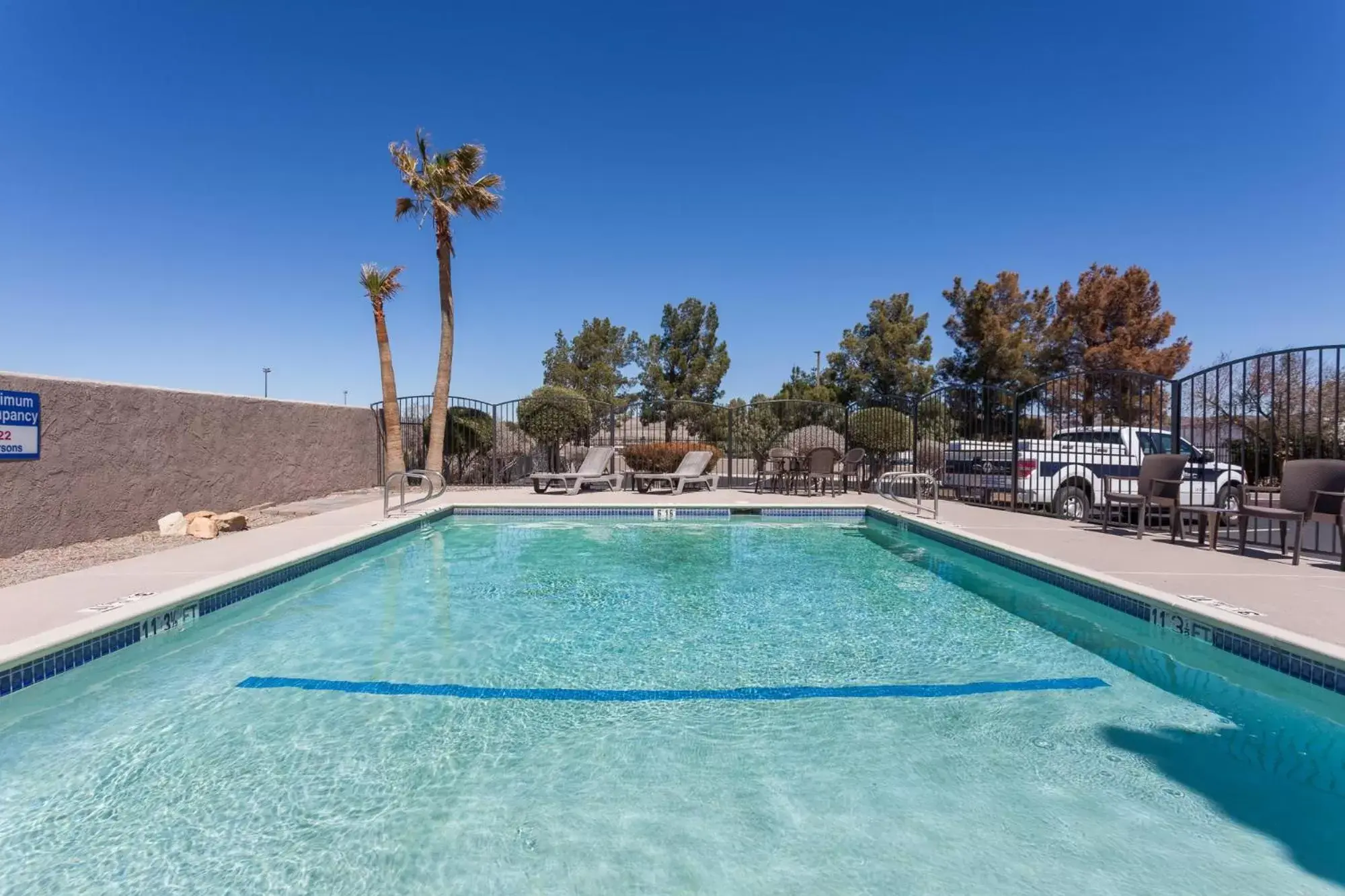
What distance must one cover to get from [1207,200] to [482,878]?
2425 centimetres

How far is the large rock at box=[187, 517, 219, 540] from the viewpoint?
7289 mm

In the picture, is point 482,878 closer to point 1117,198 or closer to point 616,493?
point 616,493

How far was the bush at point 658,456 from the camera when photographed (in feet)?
56.3

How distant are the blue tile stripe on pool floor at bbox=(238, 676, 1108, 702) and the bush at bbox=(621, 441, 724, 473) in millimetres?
13243

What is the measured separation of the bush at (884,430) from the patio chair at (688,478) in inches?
172

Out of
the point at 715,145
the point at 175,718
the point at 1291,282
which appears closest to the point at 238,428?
the point at 175,718

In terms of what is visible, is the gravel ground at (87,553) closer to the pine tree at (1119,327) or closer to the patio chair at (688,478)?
the patio chair at (688,478)

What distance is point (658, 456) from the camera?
1745 centimetres

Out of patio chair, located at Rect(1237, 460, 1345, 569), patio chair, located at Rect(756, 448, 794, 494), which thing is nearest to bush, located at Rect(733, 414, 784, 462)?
patio chair, located at Rect(756, 448, 794, 494)

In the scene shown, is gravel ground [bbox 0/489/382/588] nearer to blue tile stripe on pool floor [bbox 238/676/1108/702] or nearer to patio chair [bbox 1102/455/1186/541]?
blue tile stripe on pool floor [bbox 238/676/1108/702]

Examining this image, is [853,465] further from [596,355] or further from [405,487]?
[596,355]

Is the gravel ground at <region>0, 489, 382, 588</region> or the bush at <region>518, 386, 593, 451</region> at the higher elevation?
the bush at <region>518, 386, 593, 451</region>

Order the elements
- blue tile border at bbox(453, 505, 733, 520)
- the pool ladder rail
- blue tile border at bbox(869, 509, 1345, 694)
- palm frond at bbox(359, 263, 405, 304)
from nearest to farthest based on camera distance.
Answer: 1. blue tile border at bbox(869, 509, 1345, 694)
2. the pool ladder rail
3. blue tile border at bbox(453, 505, 733, 520)
4. palm frond at bbox(359, 263, 405, 304)

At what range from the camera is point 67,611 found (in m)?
4.02
